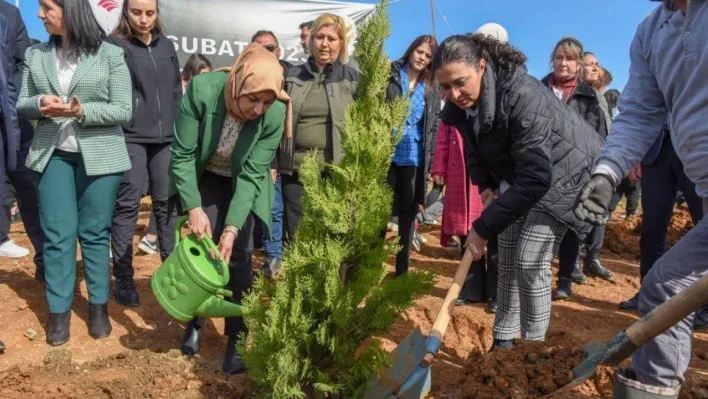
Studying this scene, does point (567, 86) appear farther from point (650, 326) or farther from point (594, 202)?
point (650, 326)

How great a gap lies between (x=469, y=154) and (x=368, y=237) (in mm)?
1234

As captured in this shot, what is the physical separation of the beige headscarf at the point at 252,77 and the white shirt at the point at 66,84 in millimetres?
1124

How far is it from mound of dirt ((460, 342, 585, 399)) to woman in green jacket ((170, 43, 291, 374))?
4.60 ft

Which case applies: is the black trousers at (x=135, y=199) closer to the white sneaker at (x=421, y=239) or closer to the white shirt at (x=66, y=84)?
the white shirt at (x=66, y=84)

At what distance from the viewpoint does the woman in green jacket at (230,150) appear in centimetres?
332

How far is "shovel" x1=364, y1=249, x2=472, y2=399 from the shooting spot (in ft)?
9.49

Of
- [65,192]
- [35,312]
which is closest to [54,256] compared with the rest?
[65,192]

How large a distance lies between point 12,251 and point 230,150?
3625mm

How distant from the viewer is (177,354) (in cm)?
370

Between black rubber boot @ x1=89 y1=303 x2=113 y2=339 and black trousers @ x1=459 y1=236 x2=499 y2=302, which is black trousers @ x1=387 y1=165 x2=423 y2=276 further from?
black rubber boot @ x1=89 y1=303 x2=113 y2=339

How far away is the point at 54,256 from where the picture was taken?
3.88 metres

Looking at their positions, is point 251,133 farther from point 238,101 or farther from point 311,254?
point 311,254

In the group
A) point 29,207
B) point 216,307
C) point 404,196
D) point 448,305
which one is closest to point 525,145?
point 448,305

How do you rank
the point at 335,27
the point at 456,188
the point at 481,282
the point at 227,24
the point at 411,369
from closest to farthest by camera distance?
the point at 411,369 < the point at 335,27 < the point at 481,282 < the point at 456,188 < the point at 227,24
